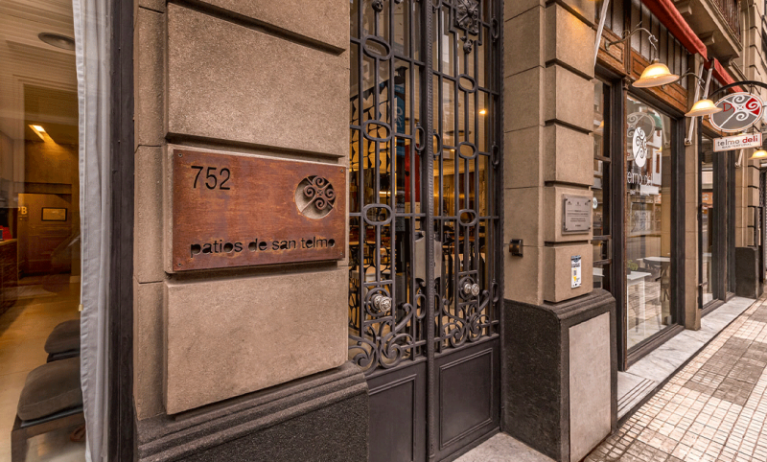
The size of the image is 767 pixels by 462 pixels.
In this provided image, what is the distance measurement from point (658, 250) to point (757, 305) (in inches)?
230

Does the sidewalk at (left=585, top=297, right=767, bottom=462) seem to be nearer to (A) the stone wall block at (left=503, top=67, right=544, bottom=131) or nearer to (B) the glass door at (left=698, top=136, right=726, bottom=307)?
(A) the stone wall block at (left=503, top=67, right=544, bottom=131)

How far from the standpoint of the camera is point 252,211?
165 centimetres

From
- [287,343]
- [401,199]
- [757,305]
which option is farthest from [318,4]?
[757,305]

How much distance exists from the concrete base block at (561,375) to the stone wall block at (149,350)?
2994 millimetres

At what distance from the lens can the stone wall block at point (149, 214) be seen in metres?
1.56

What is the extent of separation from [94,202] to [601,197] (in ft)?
17.8

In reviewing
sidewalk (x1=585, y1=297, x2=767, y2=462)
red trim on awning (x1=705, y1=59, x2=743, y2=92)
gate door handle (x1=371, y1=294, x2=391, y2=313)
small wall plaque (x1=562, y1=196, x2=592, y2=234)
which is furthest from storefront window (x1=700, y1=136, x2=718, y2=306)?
gate door handle (x1=371, y1=294, x2=391, y2=313)

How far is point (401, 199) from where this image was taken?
9.62ft

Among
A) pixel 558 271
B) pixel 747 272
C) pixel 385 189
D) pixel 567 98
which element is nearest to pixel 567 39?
pixel 567 98

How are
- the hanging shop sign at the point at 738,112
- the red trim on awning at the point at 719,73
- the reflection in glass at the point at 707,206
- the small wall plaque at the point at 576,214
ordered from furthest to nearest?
the reflection in glass at the point at 707,206
the red trim on awning at the point at 719,73
the hanging shop sign at the point at 738,112
the small wall plaque at the point at 576,214

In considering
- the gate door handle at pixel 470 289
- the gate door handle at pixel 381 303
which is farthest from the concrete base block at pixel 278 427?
the gate door handle at pixel 470 289

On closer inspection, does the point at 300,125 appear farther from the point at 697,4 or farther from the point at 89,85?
the point at 697,4

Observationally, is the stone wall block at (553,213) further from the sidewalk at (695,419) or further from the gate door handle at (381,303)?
the sidewalk at (695,419)

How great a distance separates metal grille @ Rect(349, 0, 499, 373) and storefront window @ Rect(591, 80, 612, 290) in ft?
6.95
